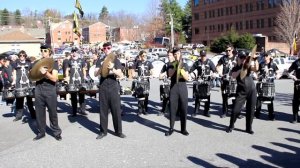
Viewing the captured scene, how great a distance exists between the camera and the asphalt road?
6.97 m

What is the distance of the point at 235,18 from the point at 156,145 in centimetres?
7291

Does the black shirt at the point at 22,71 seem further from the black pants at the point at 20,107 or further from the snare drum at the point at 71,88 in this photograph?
the snare drum at the point at 71,88

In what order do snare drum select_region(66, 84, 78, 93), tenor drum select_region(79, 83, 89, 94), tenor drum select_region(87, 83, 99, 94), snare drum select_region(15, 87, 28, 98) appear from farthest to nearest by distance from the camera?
tenor drum select_region(87, 83, 99, 94) < tenor drum select_region(79, 83, 89, 94) < snare drum select_region(66, 84, 78, 93) < snare drum select_region(15, 87, 28, 98)

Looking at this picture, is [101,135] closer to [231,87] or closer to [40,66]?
[40,66]

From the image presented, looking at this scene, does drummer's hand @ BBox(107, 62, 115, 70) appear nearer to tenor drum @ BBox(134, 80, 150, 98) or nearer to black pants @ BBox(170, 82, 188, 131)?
black pants @ BBox(170, 82, 188, 131)

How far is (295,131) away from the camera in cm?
906

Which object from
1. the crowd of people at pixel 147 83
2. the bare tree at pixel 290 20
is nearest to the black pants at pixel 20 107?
the crowd of people at pixel 147 83

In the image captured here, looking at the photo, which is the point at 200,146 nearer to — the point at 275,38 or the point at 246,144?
the point at 246,144

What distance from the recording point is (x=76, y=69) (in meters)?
11.4

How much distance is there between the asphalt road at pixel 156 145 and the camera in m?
6.97

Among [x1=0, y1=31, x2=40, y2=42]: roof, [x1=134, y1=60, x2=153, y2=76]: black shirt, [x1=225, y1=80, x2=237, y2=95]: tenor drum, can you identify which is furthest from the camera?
[x1=0, y1=31, x2=40, y2=42]: roof

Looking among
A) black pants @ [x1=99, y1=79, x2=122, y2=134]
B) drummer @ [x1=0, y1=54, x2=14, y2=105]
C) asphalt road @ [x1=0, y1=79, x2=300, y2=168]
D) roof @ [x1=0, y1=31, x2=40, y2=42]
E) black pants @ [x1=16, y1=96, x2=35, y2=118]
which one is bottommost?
asphalt road @ [x1=0, y1=79, x2=300, y2=168]

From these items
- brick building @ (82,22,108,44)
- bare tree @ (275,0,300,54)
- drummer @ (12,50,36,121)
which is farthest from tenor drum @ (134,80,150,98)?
brick building @ (82,22,108,44)

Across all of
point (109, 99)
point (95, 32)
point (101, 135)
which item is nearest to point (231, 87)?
point (109, 99)
